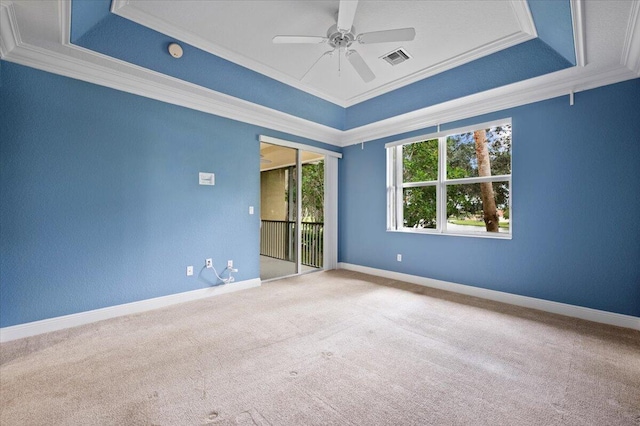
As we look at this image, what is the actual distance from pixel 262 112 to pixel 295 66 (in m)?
0.83

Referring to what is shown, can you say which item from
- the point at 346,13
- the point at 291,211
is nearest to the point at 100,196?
the point at 346,13

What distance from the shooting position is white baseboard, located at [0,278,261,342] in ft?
8.14

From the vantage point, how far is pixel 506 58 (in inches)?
120

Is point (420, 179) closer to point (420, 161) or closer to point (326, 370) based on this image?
point (420, 161)

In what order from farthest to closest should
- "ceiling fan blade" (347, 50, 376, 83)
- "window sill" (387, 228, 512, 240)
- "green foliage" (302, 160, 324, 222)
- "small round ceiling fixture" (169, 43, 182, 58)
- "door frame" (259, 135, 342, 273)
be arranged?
"green foliage" (302, 160, 324, 222) → "door frame" (259, 135, 342, 273) → "window sill" (387, 228, 512, 240) → "small round ceiling fixture" (169, 43, 182, 58) → "ceiling fan blade" (347, 50, 376, 83)

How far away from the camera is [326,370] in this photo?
201 cm

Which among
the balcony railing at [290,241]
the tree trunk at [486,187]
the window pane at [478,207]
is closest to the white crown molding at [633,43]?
the tree trunk at [486,187]

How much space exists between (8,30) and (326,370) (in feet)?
11.8

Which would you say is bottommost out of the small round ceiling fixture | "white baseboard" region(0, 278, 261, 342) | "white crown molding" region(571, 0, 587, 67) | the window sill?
"white baseboard" region(0, 278, 261, 342)

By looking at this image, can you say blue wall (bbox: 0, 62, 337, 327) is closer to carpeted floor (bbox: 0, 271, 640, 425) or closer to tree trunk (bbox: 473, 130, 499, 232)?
carpeted floor (bbox: 0, 271, 640, 425)

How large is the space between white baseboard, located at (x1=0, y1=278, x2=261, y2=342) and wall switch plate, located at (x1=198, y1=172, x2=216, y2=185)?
4.59 feet

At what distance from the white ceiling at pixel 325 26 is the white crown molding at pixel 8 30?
2.31 feet

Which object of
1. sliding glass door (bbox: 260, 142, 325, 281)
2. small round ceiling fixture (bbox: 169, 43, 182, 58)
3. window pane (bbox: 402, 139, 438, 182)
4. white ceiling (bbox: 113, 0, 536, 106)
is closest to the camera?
white ceiling (bbox: 113, 0, 536, 106)

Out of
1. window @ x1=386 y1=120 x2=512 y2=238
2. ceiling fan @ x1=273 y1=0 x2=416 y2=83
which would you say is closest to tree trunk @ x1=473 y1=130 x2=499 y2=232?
window @ x1=386 y1=120 x2=512 y2=238
